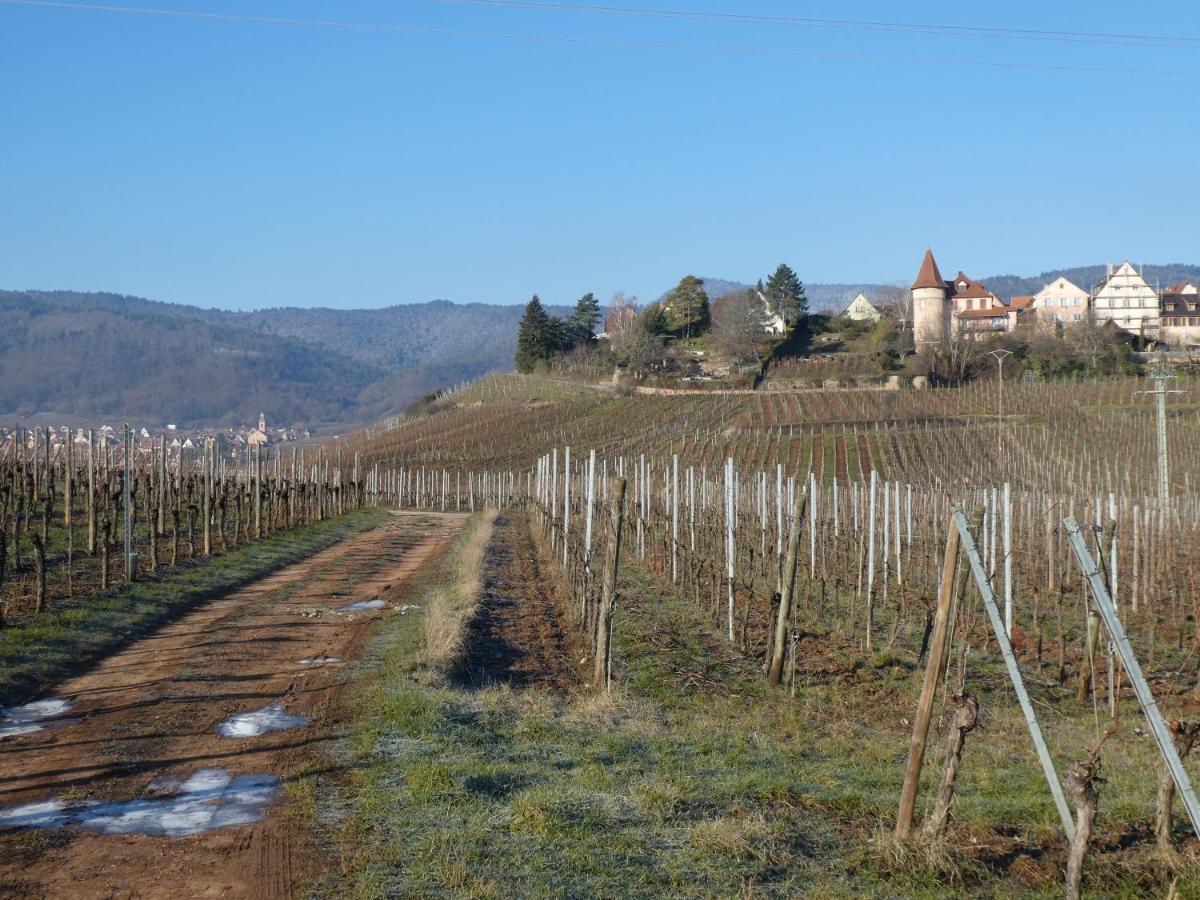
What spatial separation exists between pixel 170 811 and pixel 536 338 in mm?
86392

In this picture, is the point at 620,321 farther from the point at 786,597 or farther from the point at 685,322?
the point at 786,597

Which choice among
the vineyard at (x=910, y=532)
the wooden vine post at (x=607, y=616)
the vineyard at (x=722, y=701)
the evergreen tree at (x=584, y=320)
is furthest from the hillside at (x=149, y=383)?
the wooden vine post at (x=607, y=616)

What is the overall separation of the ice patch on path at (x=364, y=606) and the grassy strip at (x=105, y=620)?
6.18ft

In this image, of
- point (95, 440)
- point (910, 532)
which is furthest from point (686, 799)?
point (95, 440)

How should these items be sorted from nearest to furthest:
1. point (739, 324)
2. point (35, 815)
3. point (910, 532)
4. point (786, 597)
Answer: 1. point (35, 815)
2. point (786, 597)
3. point (910, 532)
4. point (739, 324)

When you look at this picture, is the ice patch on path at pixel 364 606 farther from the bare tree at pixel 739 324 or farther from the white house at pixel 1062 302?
the white house at pixel 1062 302

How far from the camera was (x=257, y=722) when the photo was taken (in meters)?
7.80

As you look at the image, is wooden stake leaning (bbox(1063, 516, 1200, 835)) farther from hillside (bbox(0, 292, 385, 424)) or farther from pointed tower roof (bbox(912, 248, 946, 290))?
hillside (bbox(0, 292, 385, 424))

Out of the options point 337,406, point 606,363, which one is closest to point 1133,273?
point 606,363

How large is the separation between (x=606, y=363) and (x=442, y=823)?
80.6 meters

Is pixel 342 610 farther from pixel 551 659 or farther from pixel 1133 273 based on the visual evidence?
pixel 1133 273

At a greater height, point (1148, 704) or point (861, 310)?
point (861, 310)

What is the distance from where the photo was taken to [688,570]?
53.8 ft

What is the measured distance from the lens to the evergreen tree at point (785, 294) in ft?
318
